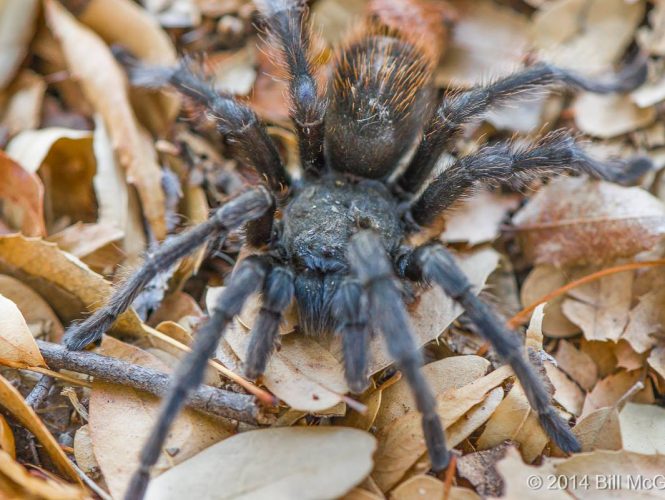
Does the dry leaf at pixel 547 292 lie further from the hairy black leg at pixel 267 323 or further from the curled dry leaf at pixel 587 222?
the hairy black leg at pixel 267 323

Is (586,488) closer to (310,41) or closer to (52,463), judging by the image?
(52,463)

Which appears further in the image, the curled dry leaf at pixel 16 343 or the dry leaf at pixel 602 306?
the dry leaf at pixel 602 306

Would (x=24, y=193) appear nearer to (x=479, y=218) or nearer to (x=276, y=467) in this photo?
(x=276, y=467)

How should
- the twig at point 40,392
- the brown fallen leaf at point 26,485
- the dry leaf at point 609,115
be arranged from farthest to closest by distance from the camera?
the dry leaf at point 609,115, the twig at point 40,392, the brown fallen leaf at point 26,485

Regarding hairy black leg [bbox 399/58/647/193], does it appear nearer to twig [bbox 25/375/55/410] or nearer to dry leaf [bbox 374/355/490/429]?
dry leaf [bbox 374/355/490/429]

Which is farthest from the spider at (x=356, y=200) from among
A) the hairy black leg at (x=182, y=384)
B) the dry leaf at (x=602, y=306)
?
the dry leaf at (x=602, y=306)

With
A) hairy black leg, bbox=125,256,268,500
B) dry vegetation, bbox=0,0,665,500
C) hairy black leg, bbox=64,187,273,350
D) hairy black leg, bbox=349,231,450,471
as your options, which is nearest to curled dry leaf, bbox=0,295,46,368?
dry vegetation, bbox=0,0,665,500
